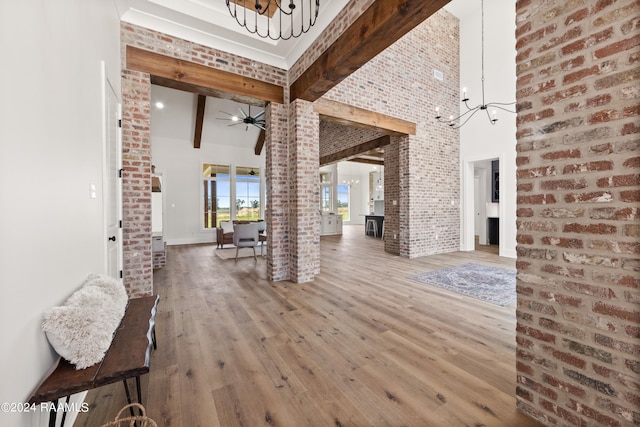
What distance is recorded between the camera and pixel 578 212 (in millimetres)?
1224

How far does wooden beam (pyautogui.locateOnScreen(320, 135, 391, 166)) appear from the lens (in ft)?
22.0

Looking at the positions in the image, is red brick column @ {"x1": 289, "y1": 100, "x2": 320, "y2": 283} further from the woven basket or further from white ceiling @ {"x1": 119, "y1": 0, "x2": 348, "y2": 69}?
the woven basket

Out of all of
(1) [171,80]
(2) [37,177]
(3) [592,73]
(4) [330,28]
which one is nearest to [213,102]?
(1) [171,80]

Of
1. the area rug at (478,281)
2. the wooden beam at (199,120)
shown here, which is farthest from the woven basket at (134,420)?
the wooden beam at (199,120)

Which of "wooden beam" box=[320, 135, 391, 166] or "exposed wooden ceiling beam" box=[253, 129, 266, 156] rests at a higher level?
"exposed wooden ceiling beam" box=[253, 129, 266, 156]

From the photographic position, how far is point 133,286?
3172 mm

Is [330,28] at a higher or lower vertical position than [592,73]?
higher

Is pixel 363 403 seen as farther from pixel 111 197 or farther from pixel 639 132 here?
pixel 111 197

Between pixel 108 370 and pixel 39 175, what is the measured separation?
0.94m

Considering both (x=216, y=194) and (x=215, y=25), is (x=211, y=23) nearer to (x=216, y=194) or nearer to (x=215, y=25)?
(x=215, y=25)

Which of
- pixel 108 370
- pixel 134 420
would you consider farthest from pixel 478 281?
pixel 108 370

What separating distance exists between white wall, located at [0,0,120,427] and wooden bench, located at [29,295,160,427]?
56 mm

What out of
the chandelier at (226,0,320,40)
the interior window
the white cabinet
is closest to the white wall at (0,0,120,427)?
the chandelier at (226,0,320,40)

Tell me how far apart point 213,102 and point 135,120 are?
16.9 feet
